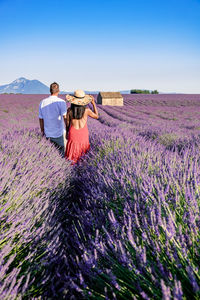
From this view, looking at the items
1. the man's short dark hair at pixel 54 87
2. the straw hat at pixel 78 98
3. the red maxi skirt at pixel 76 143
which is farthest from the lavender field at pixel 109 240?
the man's short dark hair at pixel 54 87

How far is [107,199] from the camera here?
154 centimetres

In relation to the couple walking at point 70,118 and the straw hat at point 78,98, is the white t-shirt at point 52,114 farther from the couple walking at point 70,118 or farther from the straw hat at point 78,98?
the straw hat at point 78,98

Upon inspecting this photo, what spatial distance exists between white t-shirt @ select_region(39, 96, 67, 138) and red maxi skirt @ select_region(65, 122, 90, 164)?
260 millimetres

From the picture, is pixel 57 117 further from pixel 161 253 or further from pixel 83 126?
pixel 161 253

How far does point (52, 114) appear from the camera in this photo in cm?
327

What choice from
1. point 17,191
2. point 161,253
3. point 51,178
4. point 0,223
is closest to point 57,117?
point 51,178

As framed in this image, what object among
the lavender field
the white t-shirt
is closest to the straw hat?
the white t-shirt

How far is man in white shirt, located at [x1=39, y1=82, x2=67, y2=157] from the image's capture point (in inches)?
126

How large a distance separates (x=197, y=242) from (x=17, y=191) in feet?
3.57

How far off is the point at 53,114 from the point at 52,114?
0.02 meters

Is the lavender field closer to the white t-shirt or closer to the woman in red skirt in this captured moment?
the woman in red skirt

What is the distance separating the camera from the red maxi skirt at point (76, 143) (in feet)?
10.5

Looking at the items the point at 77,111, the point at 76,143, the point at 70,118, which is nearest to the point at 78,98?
the point at 77,111

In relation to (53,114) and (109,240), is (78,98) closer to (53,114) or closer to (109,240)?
(53,114)
